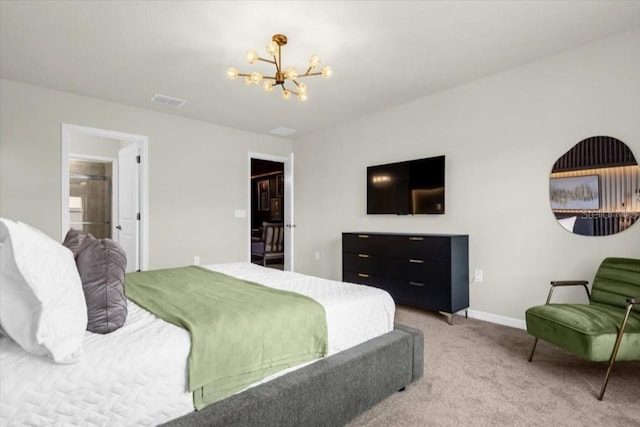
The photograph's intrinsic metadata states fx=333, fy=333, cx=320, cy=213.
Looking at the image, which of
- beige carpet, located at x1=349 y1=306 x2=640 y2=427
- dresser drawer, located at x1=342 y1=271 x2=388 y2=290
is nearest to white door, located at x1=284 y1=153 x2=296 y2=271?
dresser drawer, located at x1=342 y1=271 x2=388 y2=290

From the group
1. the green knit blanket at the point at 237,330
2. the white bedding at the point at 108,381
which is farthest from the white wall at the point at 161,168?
the white bedding at the point at 108,381

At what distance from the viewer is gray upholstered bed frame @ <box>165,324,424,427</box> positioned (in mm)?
1310

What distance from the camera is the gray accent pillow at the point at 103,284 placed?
1.34 meters

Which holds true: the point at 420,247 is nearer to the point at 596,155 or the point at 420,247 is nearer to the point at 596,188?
the point at 596,188

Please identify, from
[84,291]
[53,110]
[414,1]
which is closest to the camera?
[84,291]

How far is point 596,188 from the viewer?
2.76 meters

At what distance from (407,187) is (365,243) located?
867 mm

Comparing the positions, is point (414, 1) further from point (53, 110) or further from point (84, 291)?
point (53, 110)

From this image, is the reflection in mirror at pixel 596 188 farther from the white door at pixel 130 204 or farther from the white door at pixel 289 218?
the white door at pixel 130 204

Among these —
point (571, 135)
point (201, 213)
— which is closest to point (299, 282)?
point (571, 135)

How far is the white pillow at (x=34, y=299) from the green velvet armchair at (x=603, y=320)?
2584mm

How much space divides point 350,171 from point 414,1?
110 inches

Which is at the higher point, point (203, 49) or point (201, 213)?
point (203, 49)

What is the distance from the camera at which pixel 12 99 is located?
3.48m
